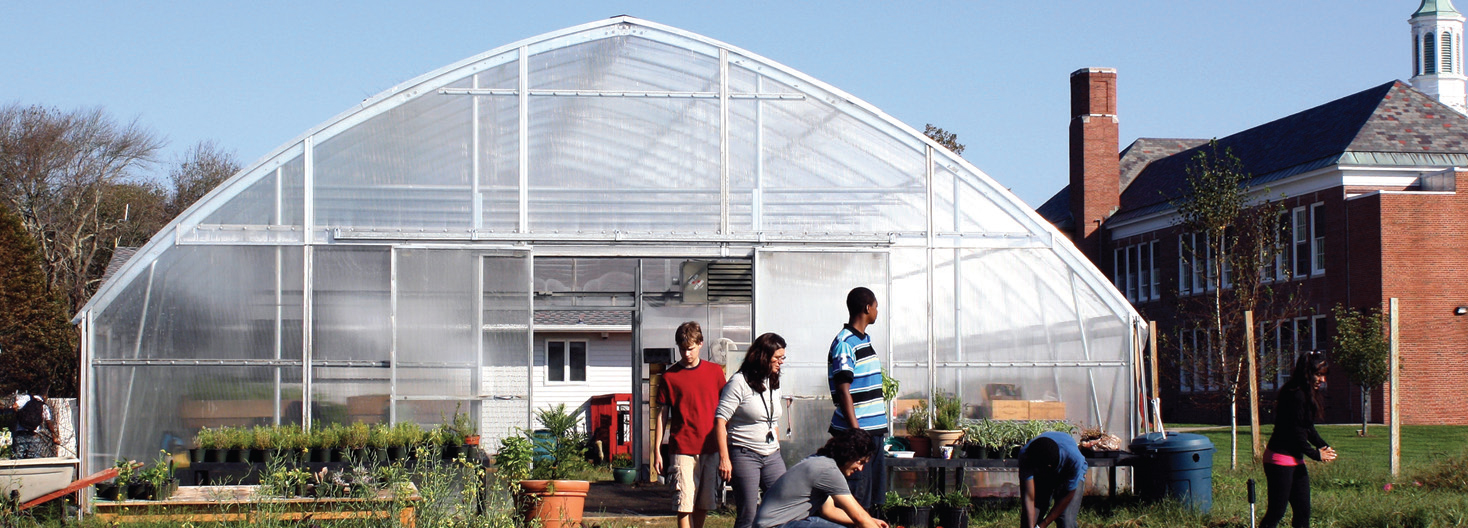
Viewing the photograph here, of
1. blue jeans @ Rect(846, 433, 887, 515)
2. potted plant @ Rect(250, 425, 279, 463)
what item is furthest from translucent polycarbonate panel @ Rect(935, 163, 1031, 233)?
potted plant @ Rect(250, 425, 279, 463)

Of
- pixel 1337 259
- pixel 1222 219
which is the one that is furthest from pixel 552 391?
pixel 1337 259

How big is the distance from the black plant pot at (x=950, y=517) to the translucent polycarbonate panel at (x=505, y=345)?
4034mm

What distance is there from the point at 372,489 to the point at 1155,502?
573cm

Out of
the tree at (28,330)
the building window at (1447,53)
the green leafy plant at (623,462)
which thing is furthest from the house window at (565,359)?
the building window at (1447,53)

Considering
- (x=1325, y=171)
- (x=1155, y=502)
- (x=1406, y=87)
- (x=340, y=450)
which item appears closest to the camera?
(x=1155, y=502)

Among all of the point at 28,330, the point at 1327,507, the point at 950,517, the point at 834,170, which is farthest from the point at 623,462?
the point at 28,330

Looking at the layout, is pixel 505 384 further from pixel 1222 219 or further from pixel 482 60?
pixel 1222 219

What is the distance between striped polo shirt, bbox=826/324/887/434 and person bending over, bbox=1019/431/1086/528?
918 millimetres

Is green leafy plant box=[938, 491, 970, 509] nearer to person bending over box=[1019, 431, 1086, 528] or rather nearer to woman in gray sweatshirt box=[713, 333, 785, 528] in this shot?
person bending over box=[1019, 431, 1086, 528]

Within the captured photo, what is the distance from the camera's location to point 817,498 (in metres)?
6.49

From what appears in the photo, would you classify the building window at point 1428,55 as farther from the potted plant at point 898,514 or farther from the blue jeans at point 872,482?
A: the blue jeans at point 872,482

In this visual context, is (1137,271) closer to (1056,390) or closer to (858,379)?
(1056,390)

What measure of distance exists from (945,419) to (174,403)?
6.61 metres

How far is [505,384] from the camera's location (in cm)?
1144
